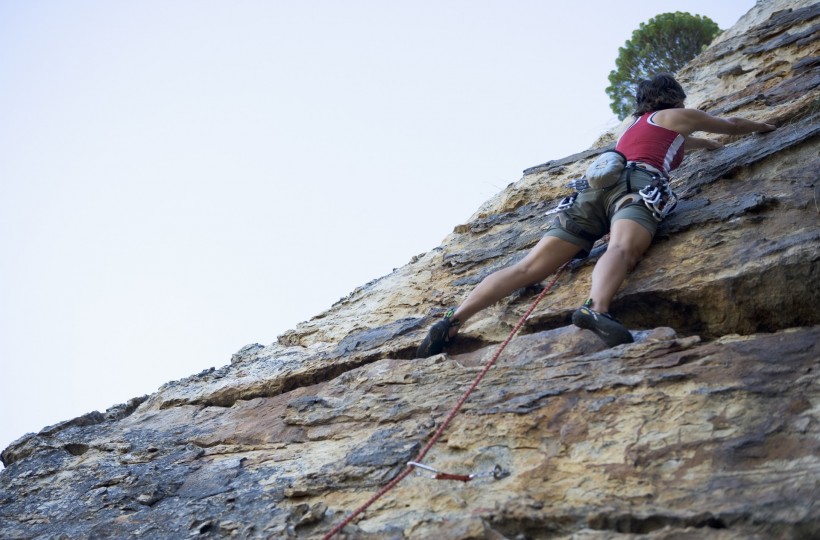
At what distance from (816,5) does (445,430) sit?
8067mm

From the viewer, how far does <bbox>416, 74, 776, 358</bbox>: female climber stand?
4.91 meters

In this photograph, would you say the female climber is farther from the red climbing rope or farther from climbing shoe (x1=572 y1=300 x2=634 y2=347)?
the red climbing rope

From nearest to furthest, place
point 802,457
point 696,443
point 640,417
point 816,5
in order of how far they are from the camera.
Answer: point 802,457 < point 696,443 < point 640,417 < point 816,5

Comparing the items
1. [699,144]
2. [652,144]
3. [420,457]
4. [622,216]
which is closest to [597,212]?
[622,216]

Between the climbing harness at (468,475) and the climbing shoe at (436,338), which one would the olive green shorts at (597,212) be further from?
the climbing harness at (468,475)

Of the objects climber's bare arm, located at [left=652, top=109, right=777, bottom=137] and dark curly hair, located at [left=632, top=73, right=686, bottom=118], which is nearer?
climber's bare arm, located at [left=652, top=109, right=777, bottom=137]

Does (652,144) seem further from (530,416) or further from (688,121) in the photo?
(530,416)

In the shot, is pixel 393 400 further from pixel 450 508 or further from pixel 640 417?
pixel 640 417

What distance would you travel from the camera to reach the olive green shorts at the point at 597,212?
16.5 ft

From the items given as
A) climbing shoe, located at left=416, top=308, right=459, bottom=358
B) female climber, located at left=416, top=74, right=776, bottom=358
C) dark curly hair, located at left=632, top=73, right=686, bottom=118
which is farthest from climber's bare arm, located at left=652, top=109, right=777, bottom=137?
climbing shoe, located at left=416, top=308, right=459, bottom=358

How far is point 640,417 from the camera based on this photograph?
3.54 metres

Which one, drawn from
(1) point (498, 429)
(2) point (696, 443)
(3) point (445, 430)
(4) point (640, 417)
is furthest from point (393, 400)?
(2) point (696, 443)

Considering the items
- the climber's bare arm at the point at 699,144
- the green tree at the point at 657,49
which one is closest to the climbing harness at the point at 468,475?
the climber's bare arm at the point at 699,144

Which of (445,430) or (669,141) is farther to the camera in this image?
(669,141)
